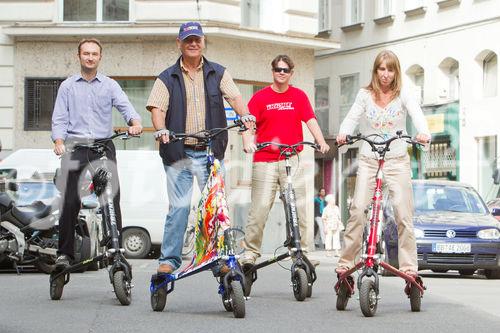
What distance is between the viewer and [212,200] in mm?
10492

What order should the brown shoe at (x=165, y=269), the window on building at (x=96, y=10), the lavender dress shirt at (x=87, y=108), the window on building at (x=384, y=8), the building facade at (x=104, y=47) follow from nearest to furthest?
1. the brown shoe at (x=165, y=269)
2. the lavender dress shirt at (x=87, y=108)
3. the building facade at (x=104, y=47)
4. the window on building at (x=96, y=10)
5. the window on building at (x=384, y=8)

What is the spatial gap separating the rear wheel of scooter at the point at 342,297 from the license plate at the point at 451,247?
7.46 metres

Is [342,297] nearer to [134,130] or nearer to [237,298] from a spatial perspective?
[237,298]

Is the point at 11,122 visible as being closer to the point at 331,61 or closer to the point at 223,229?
the point at 331,61

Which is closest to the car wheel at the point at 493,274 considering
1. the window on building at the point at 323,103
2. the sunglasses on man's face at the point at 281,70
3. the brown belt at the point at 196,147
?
the sunglasses on man's face at the point at 281,70

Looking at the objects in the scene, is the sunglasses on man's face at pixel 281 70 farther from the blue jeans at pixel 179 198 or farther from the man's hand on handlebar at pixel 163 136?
the man's hand on handlebar at pixel 163 136

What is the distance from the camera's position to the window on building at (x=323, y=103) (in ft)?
153

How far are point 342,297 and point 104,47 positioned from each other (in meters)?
20.6

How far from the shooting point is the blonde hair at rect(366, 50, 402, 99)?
1118 centimetres

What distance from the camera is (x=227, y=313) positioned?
10773 millimetres

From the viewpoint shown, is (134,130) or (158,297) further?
(134,130)

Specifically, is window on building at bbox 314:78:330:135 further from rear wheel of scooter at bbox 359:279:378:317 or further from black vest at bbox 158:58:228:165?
rear wheel of scooter at bbox 359:279:378:317

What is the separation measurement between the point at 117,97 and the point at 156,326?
2946 mm

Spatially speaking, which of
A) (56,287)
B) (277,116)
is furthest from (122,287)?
(277,116)
